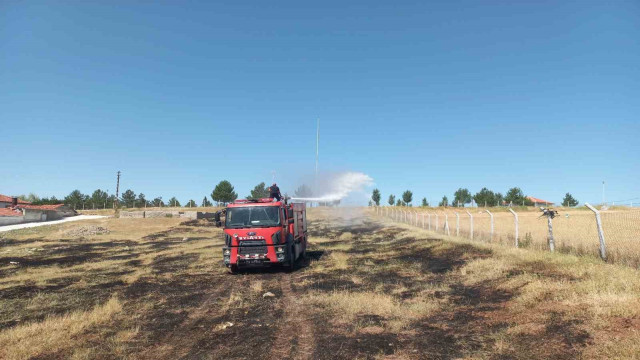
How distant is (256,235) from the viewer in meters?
16.1

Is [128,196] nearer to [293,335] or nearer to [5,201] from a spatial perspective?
[5,201]

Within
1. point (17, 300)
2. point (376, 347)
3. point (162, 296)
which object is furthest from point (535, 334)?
point (17, 300)

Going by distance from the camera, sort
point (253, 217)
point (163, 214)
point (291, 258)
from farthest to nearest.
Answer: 1. point (163, 214)
2. point (291, 258)
3. point (253, 217)

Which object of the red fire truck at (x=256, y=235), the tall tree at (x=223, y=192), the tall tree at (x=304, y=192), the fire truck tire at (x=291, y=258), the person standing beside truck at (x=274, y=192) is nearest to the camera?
the red fire truck at (x=256, y=235)

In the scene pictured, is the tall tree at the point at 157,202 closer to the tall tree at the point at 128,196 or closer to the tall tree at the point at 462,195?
the tall tree at the point at 128,196

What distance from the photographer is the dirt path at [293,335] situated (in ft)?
23.8

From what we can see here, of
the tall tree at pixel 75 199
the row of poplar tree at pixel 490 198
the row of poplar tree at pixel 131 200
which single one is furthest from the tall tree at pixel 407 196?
the tall tree at pixel 75 199

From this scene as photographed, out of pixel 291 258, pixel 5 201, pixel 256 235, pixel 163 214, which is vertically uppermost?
pixel 5 201

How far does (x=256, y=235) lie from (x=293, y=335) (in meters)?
8.04

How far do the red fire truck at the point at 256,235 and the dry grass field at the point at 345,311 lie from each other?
0.79 metres

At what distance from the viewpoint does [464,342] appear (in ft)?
24.2

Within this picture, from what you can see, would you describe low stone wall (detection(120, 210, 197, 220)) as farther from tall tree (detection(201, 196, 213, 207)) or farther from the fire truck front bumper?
the fire truck front bumper

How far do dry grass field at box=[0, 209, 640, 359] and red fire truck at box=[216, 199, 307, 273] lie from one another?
2.60ft

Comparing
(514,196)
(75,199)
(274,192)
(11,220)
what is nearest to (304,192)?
(274,192)
